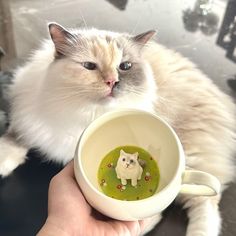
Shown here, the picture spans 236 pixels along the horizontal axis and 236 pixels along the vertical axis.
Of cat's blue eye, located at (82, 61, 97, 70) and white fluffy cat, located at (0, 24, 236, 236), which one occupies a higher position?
cat's blue eye, located at (82, 61, 97, 70)

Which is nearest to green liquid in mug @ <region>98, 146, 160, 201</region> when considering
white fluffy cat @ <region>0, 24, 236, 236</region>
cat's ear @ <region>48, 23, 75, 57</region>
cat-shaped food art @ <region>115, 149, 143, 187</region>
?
cat-shaped food art @ <region>115, 149, 143, 187</region>

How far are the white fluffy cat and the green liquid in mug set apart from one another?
15 centimetres

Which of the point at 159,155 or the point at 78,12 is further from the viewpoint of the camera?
the point at 78,12

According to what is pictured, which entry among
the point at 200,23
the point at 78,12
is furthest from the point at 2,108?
the point at 200,23

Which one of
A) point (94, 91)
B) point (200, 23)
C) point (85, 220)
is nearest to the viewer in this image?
point (85, 220)

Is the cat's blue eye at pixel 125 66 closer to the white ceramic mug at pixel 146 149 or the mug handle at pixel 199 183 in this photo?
the white ceramic mug at pixel 146 149

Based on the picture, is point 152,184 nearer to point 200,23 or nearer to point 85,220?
point 85,220

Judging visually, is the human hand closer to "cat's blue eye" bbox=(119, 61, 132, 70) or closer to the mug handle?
the mug handle

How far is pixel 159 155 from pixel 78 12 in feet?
2.85

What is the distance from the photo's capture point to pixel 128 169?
2.42 feet

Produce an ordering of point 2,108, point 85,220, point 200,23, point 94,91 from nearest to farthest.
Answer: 1. point 85,220
2. point 94,91
3. point 2,108
4. point 200,23

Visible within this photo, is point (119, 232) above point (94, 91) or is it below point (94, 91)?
below

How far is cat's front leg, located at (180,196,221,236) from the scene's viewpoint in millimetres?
903

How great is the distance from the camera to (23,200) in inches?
36.7
